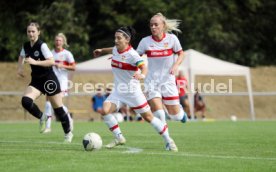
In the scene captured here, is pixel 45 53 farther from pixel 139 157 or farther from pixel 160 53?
pixel 139 157

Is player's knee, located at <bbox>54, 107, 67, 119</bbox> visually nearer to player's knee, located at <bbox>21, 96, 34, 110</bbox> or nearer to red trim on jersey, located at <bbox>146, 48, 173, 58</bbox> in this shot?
player's knee, located at <bbox>21, 96, 34, 110</bbox>

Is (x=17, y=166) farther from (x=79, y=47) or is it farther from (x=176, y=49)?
(x=79, y=47)

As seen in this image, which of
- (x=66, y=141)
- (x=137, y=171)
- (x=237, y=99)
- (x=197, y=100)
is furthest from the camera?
(x=237, y=99)

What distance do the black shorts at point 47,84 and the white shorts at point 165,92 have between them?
1.60m

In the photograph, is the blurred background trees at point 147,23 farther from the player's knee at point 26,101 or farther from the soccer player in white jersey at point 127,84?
the soccer player in white jersey at point 127,84

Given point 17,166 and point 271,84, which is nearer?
point 17,166

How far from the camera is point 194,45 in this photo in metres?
40.4

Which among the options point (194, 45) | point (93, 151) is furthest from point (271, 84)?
point (93, 151)

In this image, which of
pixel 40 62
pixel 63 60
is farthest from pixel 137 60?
pixel 63 60

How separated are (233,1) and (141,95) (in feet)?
110

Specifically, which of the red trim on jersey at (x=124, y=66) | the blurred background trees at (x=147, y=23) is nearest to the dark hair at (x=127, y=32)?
the red trim on jersey at (x=124, y=66)

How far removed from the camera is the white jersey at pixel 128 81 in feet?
35.3

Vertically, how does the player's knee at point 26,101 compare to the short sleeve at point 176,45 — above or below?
below

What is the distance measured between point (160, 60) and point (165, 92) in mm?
684
